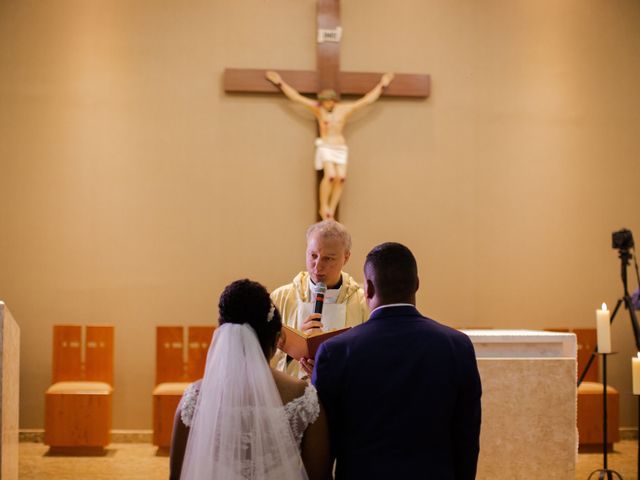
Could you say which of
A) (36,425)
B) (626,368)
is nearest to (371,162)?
(626,368)

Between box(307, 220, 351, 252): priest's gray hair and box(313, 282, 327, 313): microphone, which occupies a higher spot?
box(307, 220, 351, 252): priest's gray hair

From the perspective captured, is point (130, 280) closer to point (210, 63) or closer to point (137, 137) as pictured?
point (137, 137)

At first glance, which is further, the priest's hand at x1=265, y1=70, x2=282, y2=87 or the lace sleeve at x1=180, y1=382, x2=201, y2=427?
the priest's hand at x1=265, y1=70, x2=282, y2=87

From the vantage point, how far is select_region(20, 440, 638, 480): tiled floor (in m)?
5.48

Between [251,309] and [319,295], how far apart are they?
1027mm

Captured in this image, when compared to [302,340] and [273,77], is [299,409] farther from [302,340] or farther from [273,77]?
[273,77]

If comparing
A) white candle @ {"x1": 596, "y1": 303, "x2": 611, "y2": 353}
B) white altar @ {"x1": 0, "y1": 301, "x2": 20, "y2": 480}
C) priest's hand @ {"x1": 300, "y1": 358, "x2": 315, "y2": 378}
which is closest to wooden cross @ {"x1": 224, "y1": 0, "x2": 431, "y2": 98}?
white candle @ {"x1": 596, "y1": 303, "x2": 611, "y2": 353}

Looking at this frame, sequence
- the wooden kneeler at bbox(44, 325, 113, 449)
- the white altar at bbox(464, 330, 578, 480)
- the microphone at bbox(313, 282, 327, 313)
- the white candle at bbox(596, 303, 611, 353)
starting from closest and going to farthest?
the microphone at bbox(313, 282, 327, 313)
the white altar at bbox(464, 330, 578, 480)
the white candle at bbox(596, 303, 611, 353)
the wooden kneeler at bbox(44, 325, 113, 449)

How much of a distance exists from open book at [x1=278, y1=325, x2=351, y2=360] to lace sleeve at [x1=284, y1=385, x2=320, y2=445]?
60cm

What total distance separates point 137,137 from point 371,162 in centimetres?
208

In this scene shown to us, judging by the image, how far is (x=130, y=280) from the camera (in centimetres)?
689

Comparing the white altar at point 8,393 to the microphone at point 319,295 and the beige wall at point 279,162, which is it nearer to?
the microphone at point 319,295

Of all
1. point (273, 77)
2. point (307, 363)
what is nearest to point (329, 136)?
point (273, 77)

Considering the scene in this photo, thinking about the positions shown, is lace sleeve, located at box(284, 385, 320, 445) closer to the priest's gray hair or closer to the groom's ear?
the groom's ear
